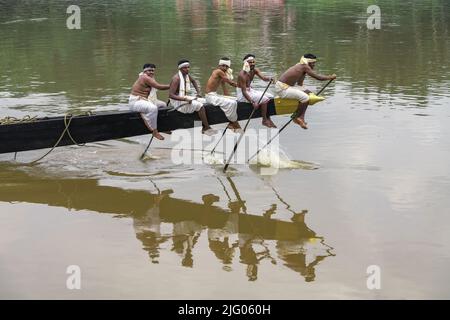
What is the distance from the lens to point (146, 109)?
565 inches

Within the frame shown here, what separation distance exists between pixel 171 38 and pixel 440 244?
25107 mm

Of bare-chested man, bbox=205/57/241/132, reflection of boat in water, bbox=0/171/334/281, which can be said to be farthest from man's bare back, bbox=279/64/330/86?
reflection of boat in water, bbox=0/171/334/281

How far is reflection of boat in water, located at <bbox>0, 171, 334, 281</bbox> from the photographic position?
10609 mm

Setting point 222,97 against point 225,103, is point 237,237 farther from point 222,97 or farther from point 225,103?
point 222,97

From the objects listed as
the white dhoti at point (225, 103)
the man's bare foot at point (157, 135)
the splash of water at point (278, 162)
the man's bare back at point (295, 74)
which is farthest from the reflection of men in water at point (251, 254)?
the man's bare back at point (295, 74)

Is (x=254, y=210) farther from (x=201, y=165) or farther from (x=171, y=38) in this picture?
(x=171, y=38)

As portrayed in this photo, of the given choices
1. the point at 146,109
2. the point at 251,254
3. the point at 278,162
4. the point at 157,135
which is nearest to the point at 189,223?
the point at 251,254

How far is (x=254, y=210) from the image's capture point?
12.5 metres

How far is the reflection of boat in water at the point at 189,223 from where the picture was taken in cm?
1061

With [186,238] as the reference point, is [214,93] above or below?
above

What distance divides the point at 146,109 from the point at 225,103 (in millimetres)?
1514

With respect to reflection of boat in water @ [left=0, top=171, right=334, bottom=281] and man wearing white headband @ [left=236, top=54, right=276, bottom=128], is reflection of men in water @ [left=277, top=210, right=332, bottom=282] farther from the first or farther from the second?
man wearing white headband @ [left=236, top=54, right=276, bottom=128]

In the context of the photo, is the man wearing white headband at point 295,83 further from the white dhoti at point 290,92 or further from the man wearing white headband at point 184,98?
the man wearing white headband at point 184,98
